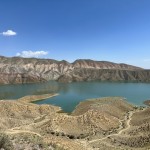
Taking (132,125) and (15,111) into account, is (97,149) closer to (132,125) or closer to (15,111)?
(132,125)

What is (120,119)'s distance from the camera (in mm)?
78500

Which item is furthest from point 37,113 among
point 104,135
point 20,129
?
point 104,135

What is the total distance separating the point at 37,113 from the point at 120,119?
25398mm

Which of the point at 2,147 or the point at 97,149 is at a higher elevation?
the point at 2,147

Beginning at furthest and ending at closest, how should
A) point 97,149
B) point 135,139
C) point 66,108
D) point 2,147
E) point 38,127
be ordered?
point 66,108 → point 38,127 → point 135,139 → point 97,149 → point 2,147

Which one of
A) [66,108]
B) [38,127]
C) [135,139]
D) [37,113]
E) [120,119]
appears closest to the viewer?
[135,139]

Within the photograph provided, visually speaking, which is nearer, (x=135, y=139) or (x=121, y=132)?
(x=135, y=139)

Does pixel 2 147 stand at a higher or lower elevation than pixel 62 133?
higher

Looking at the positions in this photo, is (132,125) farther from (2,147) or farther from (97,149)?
(2,147)

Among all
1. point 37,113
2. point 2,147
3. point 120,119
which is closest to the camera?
point 2,147

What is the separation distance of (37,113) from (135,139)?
3789 cm

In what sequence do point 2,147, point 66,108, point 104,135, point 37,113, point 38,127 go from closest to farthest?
point 2,147 < point 104,135 < point 38,127 < point 37,113 < point 66,108

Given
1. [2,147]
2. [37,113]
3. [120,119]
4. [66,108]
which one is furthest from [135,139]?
[66,108]

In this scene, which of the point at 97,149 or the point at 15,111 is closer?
the point at 97,149
